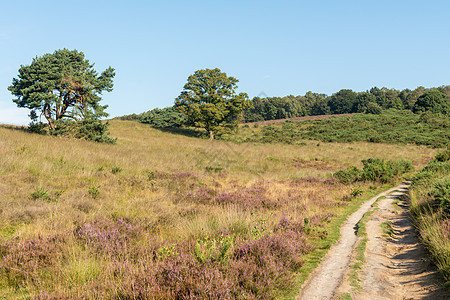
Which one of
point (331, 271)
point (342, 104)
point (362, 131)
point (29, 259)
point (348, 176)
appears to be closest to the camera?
point (29, 259)

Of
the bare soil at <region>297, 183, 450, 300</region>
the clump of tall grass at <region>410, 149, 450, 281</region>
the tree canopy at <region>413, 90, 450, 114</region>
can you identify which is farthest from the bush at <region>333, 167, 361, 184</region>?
the tree canopy at <region>413, 90, 450, 114</region>

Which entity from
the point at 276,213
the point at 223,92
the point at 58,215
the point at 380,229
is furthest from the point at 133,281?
the point at 223,92

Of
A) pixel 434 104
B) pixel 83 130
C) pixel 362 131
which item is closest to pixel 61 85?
pixel 83 130

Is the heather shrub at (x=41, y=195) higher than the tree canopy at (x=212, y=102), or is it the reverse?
the tree canopy at (x=212, y=102)

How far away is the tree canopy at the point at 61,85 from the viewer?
23.7 m

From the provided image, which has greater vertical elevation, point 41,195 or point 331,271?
point 41,195

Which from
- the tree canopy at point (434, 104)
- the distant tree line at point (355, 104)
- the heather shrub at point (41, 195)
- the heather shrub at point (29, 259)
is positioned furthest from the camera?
the distant tree line at point (355, 104)

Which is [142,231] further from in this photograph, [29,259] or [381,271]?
[381,271]

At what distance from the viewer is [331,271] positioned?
526 cm

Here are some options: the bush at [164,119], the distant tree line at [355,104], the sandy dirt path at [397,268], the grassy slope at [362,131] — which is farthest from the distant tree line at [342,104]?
the sandy dirt path at [397,268]

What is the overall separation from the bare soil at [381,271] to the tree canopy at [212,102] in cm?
3883

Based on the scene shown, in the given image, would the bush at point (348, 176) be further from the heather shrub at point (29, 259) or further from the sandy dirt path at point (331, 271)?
the heather shrub at point (29, 259)

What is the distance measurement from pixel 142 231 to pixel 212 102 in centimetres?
4399

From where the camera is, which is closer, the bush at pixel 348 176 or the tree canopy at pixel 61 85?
the bush at pixel 348 176
